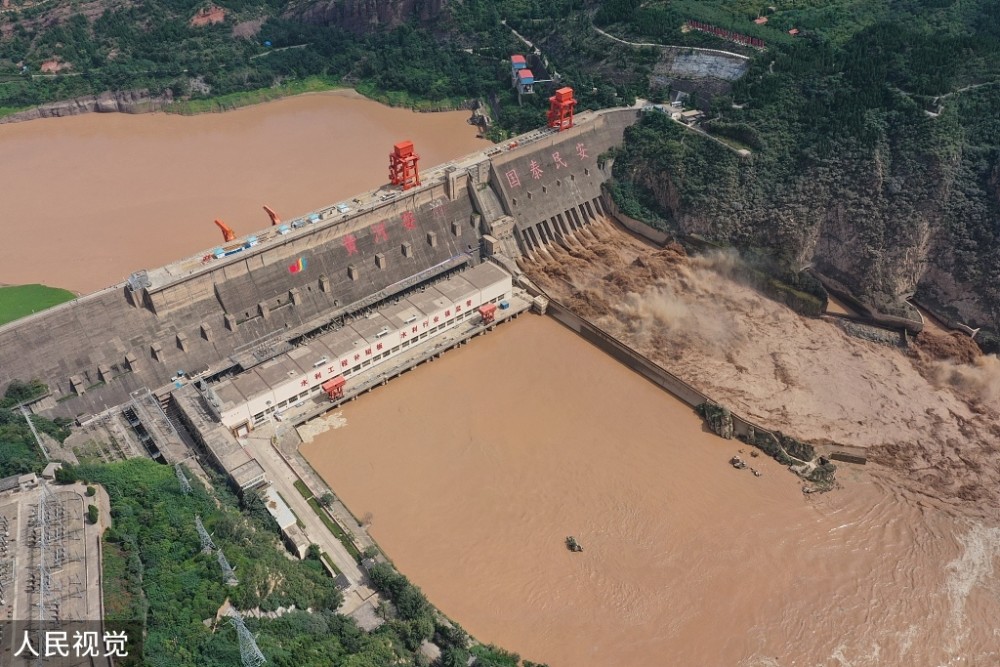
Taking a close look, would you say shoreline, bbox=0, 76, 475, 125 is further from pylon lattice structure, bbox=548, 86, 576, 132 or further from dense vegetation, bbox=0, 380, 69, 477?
dense vegetation, bbox=0, 380, 69, 477

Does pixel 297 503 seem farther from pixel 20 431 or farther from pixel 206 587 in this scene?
pixel 20 431

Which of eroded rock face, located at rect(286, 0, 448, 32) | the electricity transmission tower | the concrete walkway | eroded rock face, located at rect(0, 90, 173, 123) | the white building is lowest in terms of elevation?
the concrete walkway

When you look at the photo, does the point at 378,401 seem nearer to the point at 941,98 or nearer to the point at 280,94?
the point at 941,98

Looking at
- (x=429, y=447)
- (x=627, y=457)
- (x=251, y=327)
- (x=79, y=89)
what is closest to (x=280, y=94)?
(x=79, y=89)

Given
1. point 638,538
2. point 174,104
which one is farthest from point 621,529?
point 174,104

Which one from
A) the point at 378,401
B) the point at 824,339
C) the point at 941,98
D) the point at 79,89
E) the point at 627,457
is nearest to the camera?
the point at 627,457

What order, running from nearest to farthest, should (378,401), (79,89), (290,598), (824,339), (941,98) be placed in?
(290,598), (378,401), (824,339), (941,98), (79,89)

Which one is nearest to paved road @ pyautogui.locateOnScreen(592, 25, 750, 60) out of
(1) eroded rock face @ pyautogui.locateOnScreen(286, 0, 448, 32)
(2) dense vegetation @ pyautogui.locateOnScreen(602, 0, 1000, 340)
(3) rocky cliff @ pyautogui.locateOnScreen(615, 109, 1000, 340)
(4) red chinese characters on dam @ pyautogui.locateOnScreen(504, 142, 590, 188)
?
(2) dense vegetation @ pyautogui.locateOnScreen(602, 0, 1000, 340)
